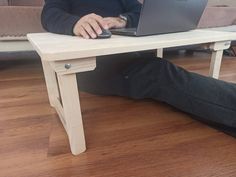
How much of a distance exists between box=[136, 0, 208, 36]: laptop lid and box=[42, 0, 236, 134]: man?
0.36 feet

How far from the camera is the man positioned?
0.63 metres

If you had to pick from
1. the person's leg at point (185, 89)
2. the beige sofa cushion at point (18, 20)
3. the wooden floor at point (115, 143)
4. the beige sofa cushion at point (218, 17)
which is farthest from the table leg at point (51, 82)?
the beige sofa cushion at point (218, 17)

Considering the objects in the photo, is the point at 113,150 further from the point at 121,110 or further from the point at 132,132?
the point at 121,110

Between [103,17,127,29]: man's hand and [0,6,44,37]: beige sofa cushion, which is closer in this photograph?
[103,17,127,29]: man's hand

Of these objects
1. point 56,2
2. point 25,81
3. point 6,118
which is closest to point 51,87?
point 6,118

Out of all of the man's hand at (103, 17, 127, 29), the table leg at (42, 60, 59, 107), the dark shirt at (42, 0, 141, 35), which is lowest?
the table leg at (42, 60, 59, 107)

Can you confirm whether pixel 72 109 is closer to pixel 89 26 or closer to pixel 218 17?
pixel 89 26

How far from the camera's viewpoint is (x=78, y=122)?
579mm

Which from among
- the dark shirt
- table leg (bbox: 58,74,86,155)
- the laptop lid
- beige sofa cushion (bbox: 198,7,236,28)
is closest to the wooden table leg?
the laptop lid

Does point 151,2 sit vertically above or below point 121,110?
above

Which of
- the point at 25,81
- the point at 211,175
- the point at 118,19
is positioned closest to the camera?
the point at 211,175

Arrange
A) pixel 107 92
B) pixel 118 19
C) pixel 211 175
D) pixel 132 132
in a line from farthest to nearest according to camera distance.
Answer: pixel 107 92
pixel 118 19
pixel 132 132
pixel 211 175

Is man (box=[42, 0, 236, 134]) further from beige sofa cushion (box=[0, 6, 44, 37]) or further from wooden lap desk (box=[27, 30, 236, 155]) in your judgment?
beige sofa cushion (box=[0, 6, 44, 37])

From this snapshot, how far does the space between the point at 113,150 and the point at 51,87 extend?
0.38m
